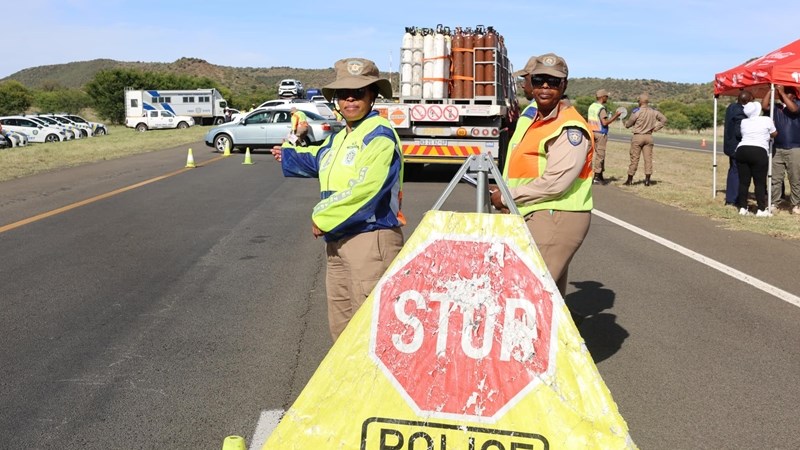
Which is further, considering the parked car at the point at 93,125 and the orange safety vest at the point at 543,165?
the parked car at the point at 93,125

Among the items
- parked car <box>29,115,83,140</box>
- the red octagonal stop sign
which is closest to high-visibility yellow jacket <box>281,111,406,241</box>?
the red octagonal stop sign

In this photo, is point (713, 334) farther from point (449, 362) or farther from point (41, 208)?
point (41, 208)

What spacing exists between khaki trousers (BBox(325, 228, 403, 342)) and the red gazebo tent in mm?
9665

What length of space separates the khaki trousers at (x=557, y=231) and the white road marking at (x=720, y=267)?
11.5 ft

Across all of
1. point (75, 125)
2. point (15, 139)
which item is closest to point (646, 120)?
point (15, 139)

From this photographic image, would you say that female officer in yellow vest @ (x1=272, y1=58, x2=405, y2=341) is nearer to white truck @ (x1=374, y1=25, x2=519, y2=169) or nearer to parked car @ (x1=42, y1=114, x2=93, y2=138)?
white truck @ (x1=374, y1=25, x2=519, y2=169)

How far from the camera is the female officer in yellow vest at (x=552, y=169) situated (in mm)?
4430

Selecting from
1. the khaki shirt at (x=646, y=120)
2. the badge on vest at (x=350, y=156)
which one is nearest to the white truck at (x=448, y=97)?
the khaki shirt at (x=646, y=120)

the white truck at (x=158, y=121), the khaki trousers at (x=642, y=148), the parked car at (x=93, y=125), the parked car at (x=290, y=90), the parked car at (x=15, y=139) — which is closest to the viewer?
the khaki trousers at (x=642, y=148)

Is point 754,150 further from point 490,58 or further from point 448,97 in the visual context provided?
point 448,97

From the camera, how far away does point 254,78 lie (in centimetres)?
16562

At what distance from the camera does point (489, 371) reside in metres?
3.14

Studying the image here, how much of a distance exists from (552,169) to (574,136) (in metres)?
0.20

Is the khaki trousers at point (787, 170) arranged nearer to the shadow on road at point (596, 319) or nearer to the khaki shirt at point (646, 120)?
the khaki shirt at point (646, 120)
